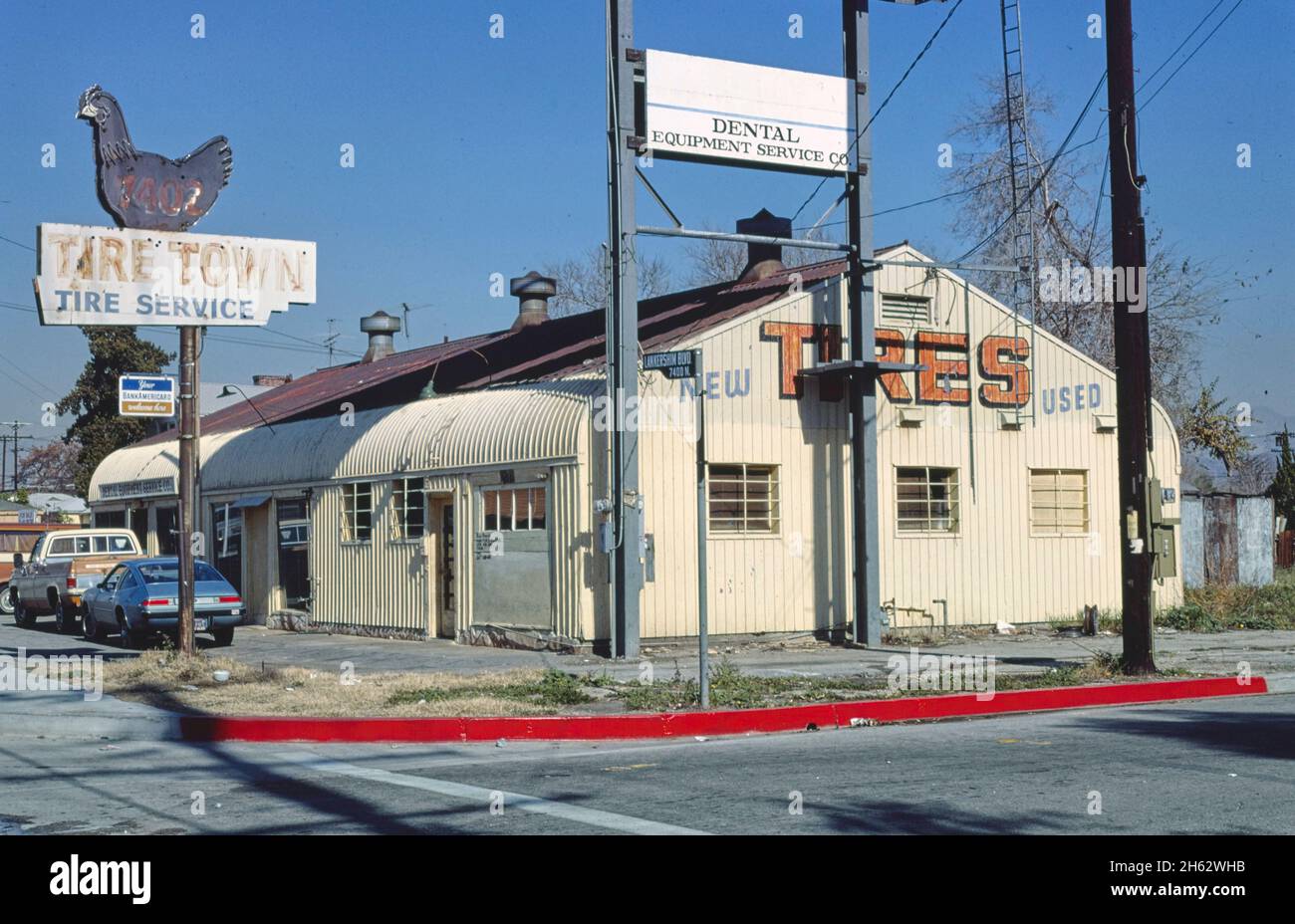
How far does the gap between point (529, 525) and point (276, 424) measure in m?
10.5

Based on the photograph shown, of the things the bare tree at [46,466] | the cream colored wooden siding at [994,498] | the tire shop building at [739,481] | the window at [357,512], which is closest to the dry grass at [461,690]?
the tire shop building at [739,481]

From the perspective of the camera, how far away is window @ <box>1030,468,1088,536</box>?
79.3 feet

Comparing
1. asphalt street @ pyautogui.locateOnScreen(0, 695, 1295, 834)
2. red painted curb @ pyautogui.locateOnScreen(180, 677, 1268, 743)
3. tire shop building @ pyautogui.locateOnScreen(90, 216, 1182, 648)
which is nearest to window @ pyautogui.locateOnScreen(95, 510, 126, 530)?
tire shop building @ pyautogui.locateOnScreen(90, 216, 1182, 648)

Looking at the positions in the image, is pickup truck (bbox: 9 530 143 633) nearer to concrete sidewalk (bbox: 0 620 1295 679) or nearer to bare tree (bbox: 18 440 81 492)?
concrete sidewalk (bbox: 0 620 1295 679)

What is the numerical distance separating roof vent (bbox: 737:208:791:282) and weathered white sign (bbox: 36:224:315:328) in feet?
27.3

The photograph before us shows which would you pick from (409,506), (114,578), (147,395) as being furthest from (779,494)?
(114,578)

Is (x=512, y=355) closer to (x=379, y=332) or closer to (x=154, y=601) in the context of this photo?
(x=154, y=601)

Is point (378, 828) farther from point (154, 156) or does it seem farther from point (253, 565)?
point (253, 565)

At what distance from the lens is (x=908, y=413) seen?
22.7 metres

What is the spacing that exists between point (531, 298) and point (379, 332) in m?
9.25

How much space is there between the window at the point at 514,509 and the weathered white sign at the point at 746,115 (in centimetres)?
527

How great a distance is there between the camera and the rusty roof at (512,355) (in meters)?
22.9

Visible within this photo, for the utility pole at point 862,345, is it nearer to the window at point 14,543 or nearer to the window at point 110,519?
the window at point 110,519
